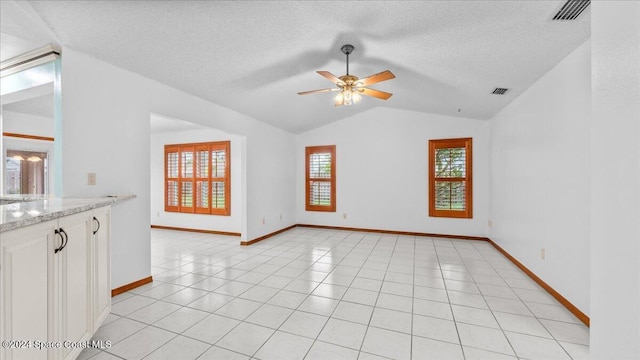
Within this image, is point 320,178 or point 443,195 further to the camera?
point 320,178

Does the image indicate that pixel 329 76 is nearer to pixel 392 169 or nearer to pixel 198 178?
pixel 392 169

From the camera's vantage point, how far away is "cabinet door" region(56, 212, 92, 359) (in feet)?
4.82

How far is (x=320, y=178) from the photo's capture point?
21.6 feet

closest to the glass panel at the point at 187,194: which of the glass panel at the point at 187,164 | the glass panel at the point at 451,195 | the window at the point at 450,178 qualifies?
the glass panel at the point at 187,164

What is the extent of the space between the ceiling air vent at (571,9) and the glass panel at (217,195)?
581 centimetres

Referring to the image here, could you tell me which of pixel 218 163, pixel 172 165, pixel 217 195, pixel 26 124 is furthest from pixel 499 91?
pixel 26 124

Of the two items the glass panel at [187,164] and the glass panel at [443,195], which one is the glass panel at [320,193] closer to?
the glass panel at [443,195]

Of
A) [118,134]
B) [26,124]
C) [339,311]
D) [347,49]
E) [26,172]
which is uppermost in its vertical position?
[347,49]

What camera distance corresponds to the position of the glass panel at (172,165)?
20.7ft

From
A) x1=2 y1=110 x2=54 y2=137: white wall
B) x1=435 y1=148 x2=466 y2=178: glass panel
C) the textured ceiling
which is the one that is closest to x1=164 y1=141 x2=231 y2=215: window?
x1=2 y1=110 x2=54 y2=137: white wall

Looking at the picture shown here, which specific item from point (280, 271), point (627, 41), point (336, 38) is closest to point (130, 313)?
point (280, 271)

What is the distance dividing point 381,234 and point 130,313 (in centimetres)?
470

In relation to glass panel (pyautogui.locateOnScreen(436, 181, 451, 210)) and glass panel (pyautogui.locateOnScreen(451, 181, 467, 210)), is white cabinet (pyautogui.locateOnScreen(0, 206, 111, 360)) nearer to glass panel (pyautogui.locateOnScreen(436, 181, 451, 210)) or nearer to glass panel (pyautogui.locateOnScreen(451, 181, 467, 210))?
glass panel (pyautogui.locateOnScreen(436, 181, 451, 210))

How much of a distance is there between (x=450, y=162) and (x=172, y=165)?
255 inches
